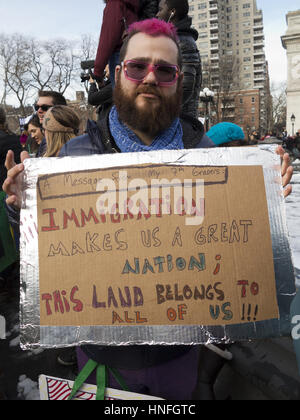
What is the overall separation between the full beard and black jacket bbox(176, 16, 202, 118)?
1.49 metres

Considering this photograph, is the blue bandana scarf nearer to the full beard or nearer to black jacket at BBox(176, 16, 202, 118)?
the full beard

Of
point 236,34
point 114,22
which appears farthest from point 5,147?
point 236,34

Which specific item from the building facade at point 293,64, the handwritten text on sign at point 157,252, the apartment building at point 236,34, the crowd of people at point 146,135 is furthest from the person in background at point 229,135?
the apartment building at point 236,34

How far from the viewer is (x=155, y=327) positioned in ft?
3.43

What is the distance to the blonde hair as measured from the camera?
84.1 inches

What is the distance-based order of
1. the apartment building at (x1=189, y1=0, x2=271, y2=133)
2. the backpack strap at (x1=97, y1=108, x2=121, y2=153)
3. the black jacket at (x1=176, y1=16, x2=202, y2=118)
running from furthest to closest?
the apartment building at (x1=189, y1=0, x2=271, y2=133), the black jacket at (x1=176, y1=16, x2=202, y2=118), the backpack strap at (x1=97, y1=108, x2=121, y2=153)

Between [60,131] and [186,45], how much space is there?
4.21 ft

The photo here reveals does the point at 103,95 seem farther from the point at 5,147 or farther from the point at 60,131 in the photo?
the point at 5,147

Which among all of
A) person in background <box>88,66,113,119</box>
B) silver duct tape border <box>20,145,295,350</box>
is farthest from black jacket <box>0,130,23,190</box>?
silver duct tape border <box>20,145,295,350</box>

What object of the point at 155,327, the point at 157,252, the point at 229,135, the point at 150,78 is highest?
the point at 229,135

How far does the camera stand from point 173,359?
1.23 metres
